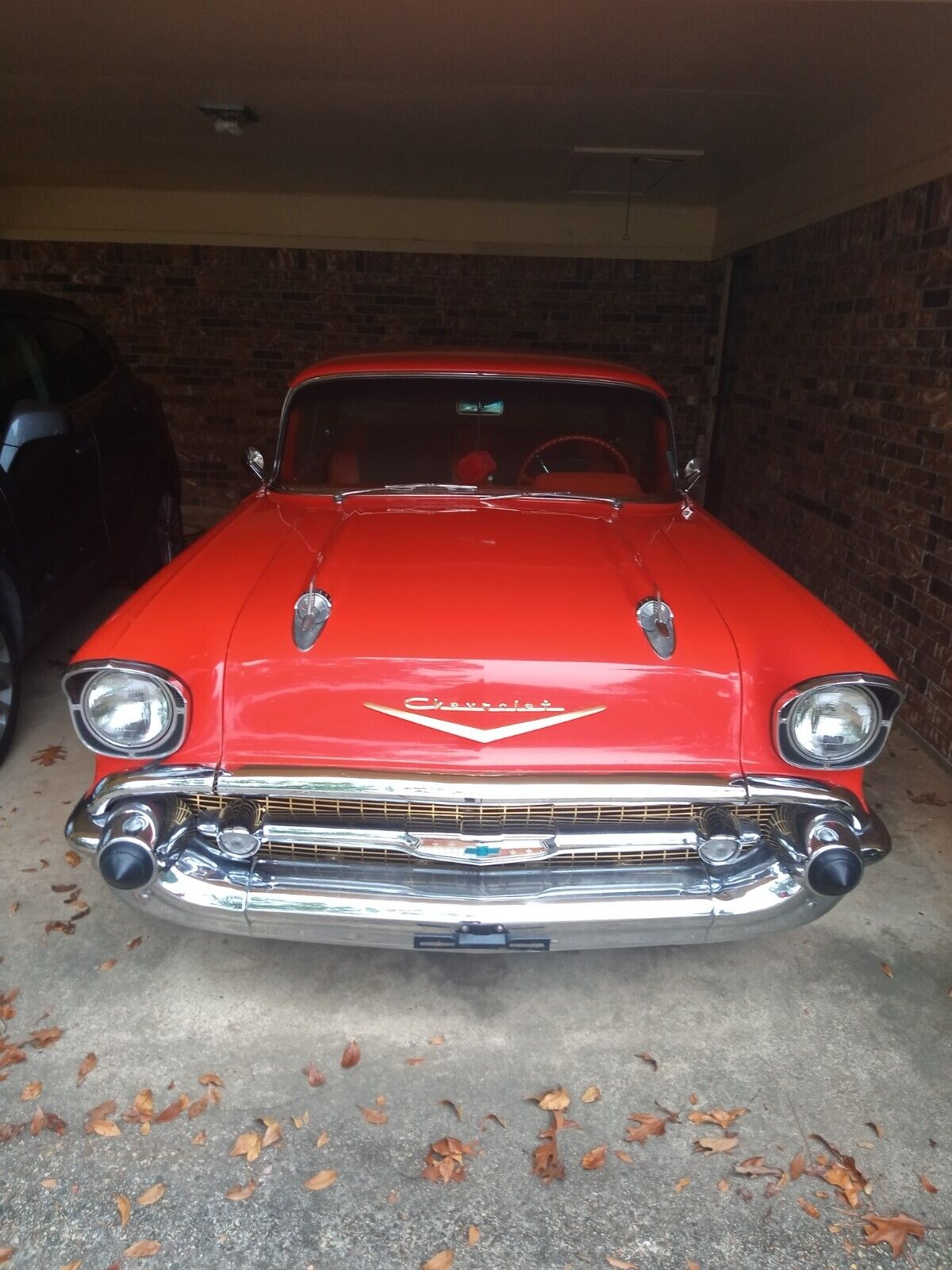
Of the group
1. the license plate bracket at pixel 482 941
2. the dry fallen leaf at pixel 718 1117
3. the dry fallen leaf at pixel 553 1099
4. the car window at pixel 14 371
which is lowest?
the dry fallen leaf at pixel 718 1117

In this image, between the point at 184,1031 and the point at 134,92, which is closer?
the point at 184,1031

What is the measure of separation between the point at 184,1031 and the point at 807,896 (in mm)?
1684

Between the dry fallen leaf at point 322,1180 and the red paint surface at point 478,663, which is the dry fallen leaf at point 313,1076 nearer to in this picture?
the dry fallen leaf at point 322,1180

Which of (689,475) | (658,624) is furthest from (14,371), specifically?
(658,624)

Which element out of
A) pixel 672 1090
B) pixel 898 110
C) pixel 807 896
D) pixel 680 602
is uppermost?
pixel 898 110

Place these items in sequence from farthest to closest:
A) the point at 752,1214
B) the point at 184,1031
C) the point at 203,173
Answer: the point at 203,173 → the point at 184,1031 → the point at 752,1214

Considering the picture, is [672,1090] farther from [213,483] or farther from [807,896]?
[213,483]

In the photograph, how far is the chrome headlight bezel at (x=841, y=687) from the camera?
2.16 meters

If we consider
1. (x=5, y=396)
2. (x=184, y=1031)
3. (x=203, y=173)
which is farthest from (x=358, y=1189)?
(x=203, y=173)

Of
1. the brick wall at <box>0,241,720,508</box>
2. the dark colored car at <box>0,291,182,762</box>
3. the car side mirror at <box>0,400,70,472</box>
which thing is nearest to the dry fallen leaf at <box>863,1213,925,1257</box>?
the dark colored car at <box>0,291,182,762</box>

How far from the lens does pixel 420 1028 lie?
2.45 m

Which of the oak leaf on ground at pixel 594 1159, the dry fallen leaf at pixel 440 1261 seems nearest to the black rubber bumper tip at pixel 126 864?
the dry fallen leaf at pixel 440 1261

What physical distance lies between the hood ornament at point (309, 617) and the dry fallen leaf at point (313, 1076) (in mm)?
1090

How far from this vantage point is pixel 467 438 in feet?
11.2
